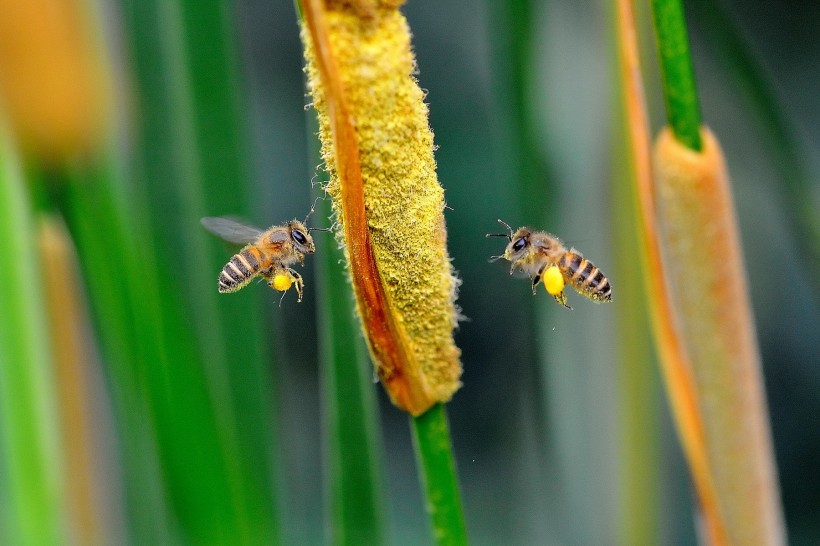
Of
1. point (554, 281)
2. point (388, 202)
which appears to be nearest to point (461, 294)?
point (554, 281)

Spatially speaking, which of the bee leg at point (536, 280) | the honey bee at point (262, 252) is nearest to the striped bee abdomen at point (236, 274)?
the honey bee at point (262, 252)

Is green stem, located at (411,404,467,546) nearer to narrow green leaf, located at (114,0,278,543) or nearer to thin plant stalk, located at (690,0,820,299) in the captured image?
narrow green leaf, located at (114,0,278,543)

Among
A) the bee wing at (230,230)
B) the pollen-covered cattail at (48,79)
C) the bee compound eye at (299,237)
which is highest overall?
the pollen-covered cattail at (48,79)

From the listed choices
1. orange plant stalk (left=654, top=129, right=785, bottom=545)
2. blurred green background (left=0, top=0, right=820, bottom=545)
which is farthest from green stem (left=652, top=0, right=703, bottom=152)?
blurred green background (left=0, top=0, right=820, bottom=545)

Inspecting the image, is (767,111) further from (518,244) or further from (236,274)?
(236,274)

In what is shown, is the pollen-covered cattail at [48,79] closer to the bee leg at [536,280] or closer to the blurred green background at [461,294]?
the blurred green background at [461,294]
